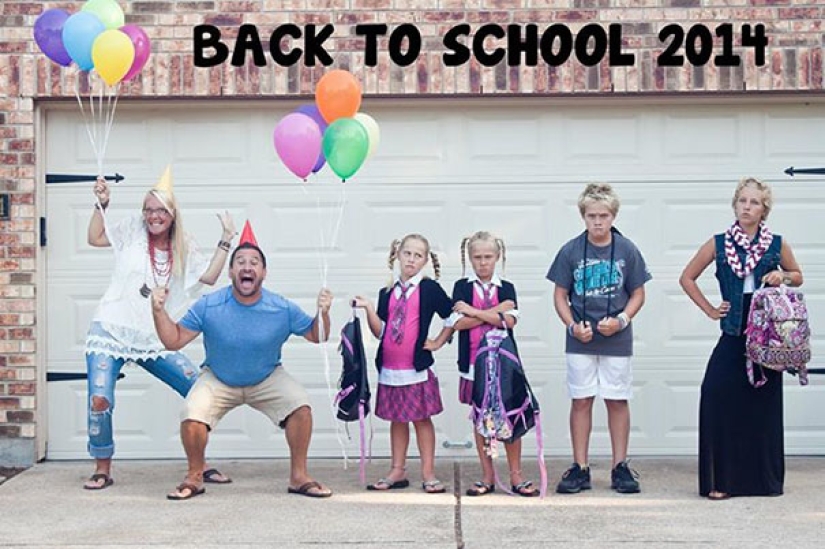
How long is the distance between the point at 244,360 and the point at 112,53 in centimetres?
166

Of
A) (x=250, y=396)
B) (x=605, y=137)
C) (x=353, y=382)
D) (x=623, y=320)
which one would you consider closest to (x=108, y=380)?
(x=250, y=396)

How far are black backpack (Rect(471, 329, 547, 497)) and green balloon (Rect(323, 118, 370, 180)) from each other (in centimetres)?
109

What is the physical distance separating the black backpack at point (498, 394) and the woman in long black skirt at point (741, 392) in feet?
2.91

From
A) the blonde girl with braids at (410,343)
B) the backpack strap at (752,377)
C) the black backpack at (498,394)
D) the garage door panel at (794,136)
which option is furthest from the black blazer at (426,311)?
the garage door panel at (794,136)

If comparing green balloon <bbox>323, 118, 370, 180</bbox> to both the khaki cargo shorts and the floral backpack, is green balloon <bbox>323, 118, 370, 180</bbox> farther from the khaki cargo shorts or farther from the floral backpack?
the floral backpack

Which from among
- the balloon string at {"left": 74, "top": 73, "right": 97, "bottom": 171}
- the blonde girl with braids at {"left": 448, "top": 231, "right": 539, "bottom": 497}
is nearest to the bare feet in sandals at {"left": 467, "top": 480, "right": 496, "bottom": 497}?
the blonde girl with braids at {"left": 448, "top": 231, "right": 539, "bottom": 497}

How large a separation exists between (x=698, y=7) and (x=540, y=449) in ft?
9.24

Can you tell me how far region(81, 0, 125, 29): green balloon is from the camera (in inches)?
276

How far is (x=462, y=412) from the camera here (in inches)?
327

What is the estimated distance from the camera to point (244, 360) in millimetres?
7047

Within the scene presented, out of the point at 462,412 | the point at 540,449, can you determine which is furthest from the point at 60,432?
the point at 540,449

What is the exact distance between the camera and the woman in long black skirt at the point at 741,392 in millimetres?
6883

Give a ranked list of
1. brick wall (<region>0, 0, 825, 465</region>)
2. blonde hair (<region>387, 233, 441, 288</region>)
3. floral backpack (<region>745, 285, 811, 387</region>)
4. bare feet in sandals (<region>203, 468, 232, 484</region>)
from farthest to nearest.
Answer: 1. brick wall (<region>0, 0, 825, 465</region>)
2. bare feet in sandals (<region>203, 468, 232, 484</region>)
3. blonde hair (<region>387, 233, 441, 288</region>)
4. floral backpack (<region>745, 285, 811, 387</region>)

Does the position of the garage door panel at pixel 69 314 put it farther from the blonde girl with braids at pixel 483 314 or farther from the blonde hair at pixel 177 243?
the blonde girl with braids at pixel 483 314
